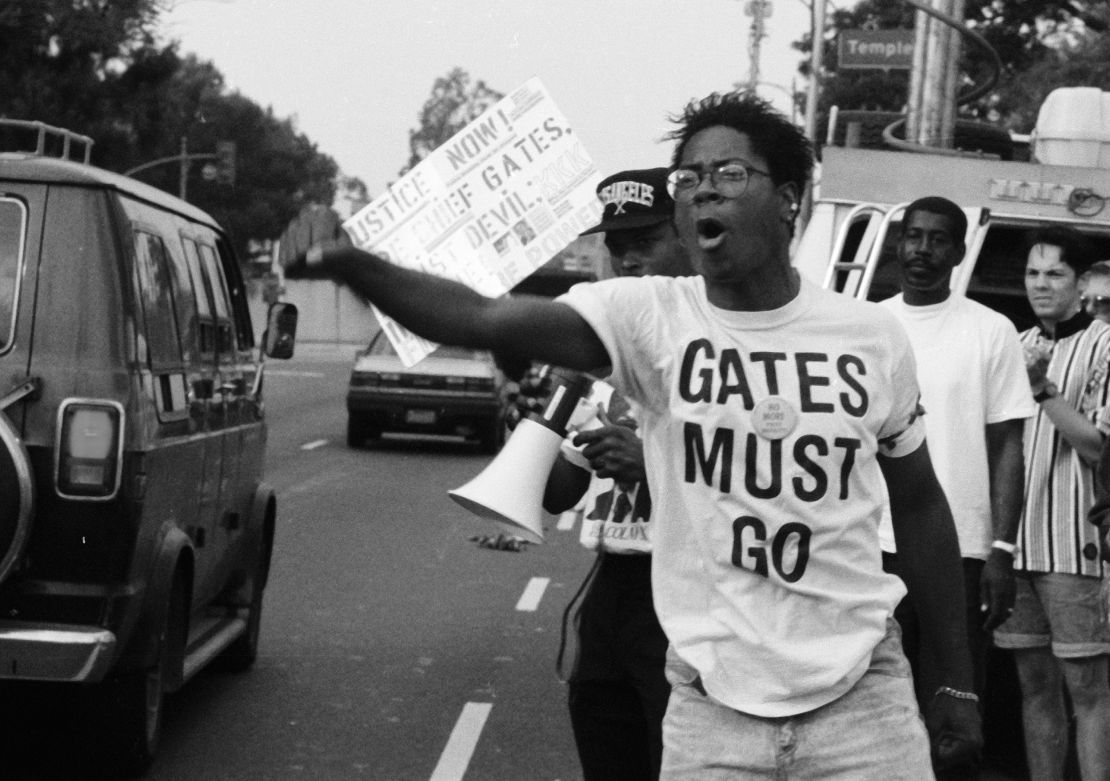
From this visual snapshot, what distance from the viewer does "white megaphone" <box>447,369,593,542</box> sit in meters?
3.66

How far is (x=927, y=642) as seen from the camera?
3400 millimetres

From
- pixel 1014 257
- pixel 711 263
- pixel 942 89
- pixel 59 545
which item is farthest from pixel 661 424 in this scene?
pixel 942 89

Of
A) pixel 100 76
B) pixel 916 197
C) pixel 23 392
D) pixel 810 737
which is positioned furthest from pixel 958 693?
pixel 100 76

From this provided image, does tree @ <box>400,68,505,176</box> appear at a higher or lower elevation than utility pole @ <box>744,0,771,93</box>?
lower

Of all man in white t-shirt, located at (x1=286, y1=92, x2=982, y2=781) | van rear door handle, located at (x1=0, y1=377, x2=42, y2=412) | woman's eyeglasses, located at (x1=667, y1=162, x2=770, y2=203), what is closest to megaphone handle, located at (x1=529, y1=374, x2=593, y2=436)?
man in white t-shirt, located at (x1=286, y1=92, x2=982, y2=781)

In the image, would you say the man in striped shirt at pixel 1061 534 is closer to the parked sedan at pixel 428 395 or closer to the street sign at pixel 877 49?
the parked sedan at pixel 428 395

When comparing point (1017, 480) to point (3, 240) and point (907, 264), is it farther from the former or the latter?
point (3, 240)

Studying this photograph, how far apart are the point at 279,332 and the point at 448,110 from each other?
4266 millimetres

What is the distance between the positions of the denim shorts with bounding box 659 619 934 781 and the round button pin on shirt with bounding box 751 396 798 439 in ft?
1.39

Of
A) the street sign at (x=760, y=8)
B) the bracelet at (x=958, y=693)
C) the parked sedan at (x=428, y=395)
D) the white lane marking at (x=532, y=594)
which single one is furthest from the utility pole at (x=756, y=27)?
the bracelet at (x=958, y=693)

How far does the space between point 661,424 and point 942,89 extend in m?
9.99

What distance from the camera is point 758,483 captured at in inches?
118

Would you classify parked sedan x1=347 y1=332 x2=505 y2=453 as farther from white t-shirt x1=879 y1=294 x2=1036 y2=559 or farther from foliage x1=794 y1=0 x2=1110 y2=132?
white t-shirt x1=879 y1=294 x2=1036 y2=559

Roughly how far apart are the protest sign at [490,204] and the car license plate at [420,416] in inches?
688
